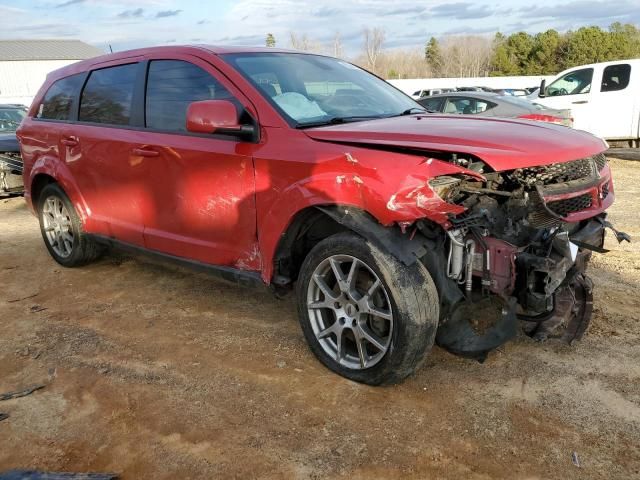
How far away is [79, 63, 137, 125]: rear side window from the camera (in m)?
4.32

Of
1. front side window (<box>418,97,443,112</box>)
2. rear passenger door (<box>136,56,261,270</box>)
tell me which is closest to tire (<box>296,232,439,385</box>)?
rear passenger door (<box>136,56,261,270</box>)

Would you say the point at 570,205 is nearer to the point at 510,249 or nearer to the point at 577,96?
the point at 510,249

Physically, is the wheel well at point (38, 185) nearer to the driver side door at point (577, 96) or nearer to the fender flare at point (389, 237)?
the fender flare at point (389, 237)

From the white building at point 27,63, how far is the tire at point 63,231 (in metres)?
55.4

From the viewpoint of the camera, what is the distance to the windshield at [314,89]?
3.50 meters

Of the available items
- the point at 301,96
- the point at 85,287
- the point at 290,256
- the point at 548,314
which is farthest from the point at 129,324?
the point at 548,314

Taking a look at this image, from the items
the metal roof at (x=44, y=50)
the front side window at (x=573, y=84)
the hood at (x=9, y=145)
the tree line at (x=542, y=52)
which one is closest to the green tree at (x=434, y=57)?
the tree line at (x=542, y=52)

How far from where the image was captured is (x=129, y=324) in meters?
4.16

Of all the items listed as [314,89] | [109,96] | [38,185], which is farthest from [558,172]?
[38,185]

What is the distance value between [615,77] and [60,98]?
11.6 metres

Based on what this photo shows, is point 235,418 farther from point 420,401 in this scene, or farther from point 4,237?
point 4,237

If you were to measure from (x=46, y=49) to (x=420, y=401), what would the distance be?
6887cm

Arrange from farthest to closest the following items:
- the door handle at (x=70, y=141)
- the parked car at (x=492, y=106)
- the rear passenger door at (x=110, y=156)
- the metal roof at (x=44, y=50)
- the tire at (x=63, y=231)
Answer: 1. the metal roof at (x=44, y=50)
2. the parked car at (x=492, y=106)
3. the tire at (x=63, y=231)
4. the door handle at (x=70, y=141)
5. the rear passenger door at (x=110, y=156)

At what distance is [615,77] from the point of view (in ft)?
40.2
